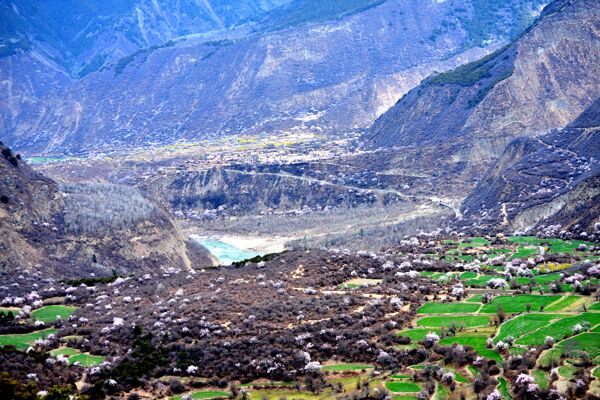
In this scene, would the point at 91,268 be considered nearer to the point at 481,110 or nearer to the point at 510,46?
the point at 481,110

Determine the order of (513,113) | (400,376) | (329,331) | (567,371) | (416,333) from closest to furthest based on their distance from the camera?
(567,371) < (400,376) < (416,333) < (329,331) < (513,113)

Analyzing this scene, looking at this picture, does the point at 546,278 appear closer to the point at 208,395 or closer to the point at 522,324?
the point at 522,324

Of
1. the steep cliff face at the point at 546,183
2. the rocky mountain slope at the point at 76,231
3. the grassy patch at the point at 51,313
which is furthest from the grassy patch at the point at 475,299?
the rocky mountain slope at the point at 76,231

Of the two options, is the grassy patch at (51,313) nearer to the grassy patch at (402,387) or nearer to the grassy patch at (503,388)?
the grassy patch at (402,387)

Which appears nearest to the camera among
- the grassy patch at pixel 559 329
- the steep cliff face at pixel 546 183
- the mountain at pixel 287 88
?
the grassy patch at pixel 559 329

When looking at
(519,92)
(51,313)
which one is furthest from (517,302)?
(519,92)

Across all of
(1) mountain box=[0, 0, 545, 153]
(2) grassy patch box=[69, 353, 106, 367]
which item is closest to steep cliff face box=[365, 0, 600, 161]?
(1) mountain box=[0, 0, 545, 153]

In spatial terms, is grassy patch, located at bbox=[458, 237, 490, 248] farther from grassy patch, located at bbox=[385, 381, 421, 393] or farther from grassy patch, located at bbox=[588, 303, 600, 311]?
grassy patch, located at bbox=[385, 381, 421, 393]
